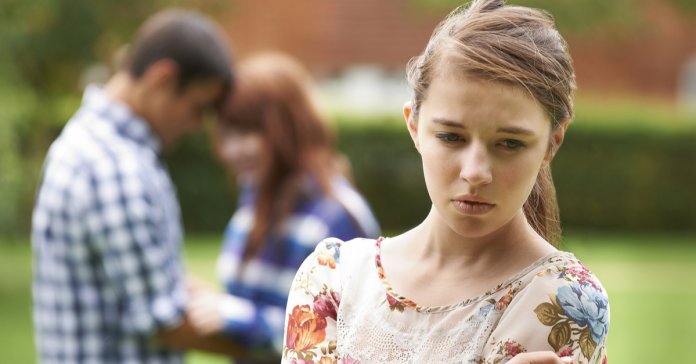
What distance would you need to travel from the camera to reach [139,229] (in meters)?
3.56

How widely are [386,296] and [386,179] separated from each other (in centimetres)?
1536

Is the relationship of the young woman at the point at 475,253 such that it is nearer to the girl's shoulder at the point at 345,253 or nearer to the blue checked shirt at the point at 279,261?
the girl's shoulder at the point at 345,253

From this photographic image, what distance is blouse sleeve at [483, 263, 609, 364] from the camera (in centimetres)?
168

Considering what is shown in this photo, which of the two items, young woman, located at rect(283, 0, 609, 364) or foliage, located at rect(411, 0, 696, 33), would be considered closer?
young woman, located at rect(283, 0, 609, 364)

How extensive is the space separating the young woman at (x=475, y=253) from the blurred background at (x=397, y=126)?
7.06m

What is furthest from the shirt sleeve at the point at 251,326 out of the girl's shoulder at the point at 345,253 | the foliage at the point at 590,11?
the foliage at the point at 590,11

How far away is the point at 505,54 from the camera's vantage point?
5.65 ft

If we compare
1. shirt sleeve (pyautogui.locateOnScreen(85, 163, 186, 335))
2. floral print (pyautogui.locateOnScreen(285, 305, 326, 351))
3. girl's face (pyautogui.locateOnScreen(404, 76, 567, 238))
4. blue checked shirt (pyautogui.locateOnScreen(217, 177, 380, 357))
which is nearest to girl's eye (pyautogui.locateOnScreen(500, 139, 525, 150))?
girl's face (pyautogui.locateOnScreen(404, 76, 567, 238))

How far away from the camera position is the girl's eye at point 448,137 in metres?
1.73

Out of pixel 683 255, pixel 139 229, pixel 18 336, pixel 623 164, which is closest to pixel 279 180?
pixel 139 229

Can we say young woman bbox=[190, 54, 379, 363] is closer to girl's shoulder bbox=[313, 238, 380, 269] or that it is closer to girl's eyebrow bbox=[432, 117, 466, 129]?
girl's shoulder bbox=[313, 238, 380, 269]

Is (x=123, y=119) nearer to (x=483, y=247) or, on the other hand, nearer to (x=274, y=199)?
(x=274, y=199)

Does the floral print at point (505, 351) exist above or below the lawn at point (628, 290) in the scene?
below

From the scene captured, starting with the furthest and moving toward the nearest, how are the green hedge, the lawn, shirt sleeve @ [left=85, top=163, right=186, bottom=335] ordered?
the green hedge
the lawn
shirt sleeve @ [left=85, top=163, right=186, bottom=335]
